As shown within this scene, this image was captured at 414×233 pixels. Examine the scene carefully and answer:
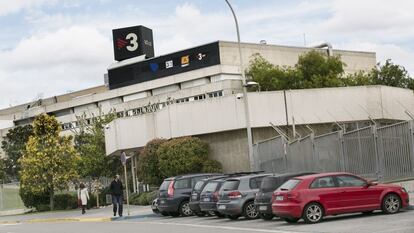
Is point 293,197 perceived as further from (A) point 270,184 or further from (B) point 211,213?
(B) point 211,213

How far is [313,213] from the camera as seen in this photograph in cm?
1830

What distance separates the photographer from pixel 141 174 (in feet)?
125

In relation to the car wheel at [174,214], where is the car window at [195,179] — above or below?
above

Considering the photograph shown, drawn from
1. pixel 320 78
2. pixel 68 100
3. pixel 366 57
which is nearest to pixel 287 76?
pixel 320 78

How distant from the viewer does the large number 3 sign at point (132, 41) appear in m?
99.2

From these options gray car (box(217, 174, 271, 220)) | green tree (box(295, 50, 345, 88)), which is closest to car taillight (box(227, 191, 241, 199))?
gray car (box(217, 174, 271, 220))

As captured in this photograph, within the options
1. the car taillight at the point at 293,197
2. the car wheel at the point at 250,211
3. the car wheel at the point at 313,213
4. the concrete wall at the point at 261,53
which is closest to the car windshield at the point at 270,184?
the car wheel at the point at 250,211

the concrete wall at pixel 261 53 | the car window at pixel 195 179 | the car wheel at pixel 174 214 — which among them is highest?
the concrete wall at pixel 261 53

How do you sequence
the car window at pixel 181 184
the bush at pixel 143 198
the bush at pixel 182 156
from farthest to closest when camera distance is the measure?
the bush at pixel 143 198 < the bush at pixel 182 156 < the car window at pixel 181 184

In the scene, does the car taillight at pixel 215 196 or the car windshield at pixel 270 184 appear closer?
the car windshield at pixel 270 184

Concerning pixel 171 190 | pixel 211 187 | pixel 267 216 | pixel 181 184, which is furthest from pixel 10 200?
pixel 267 216

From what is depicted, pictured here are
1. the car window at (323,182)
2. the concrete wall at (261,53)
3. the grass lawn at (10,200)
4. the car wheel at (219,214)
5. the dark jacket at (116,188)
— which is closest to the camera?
the car window at (323,182)

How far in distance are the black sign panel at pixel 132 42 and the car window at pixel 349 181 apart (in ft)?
266

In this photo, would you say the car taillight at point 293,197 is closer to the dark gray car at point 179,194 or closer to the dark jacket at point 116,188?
the dark gray car at point 179,194
